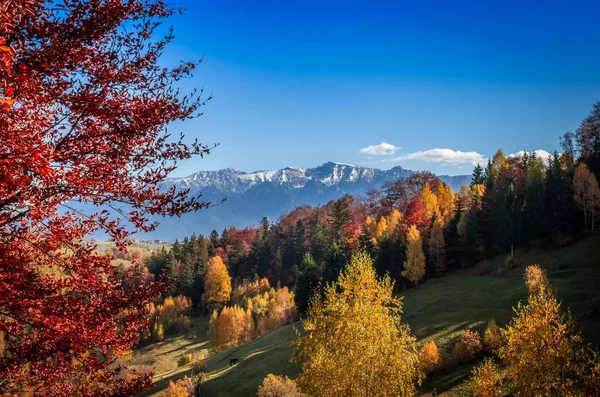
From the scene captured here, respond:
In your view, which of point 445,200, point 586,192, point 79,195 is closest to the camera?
point 79,195

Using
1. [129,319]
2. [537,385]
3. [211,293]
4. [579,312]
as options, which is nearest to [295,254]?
[211,293]

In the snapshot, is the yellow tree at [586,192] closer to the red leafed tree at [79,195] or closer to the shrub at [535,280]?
the shrub at [535,280]

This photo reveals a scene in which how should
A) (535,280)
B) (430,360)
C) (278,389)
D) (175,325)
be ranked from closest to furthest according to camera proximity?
(278,389) < (430,360) < (535,280) < (175,325)

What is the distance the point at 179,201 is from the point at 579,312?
4344 cm

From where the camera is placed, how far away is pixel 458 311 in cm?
4556

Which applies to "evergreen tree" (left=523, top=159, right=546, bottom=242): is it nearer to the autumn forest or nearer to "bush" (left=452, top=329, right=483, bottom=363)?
the autumn forest

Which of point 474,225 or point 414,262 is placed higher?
point 474,225

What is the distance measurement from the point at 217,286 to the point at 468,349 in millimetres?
68568

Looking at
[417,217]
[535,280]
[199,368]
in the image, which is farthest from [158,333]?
[535,280]

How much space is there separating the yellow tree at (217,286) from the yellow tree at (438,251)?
50.6m

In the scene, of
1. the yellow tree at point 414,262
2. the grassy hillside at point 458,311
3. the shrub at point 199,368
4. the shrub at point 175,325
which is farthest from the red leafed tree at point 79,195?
the shrub at point 175,325

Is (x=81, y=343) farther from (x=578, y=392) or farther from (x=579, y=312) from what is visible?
(x=579, y=312)

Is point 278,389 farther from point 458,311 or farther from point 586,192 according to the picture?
point 586,192

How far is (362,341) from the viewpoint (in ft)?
49.0
